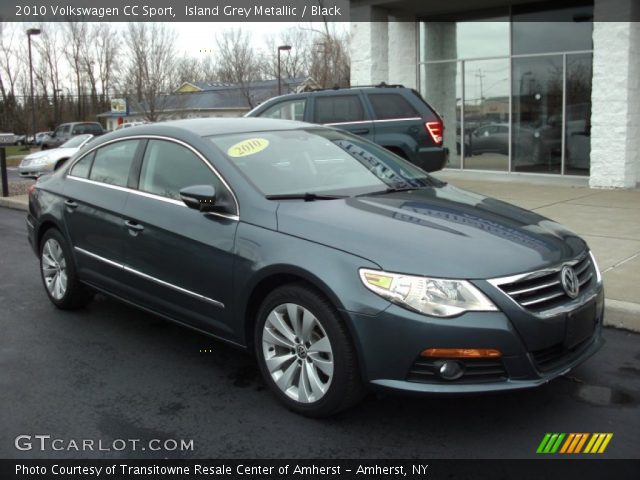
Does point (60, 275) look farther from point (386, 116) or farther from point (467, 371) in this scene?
point (386, 116)

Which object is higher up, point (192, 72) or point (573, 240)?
point (192, 72)

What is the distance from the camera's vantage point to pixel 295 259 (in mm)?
3430

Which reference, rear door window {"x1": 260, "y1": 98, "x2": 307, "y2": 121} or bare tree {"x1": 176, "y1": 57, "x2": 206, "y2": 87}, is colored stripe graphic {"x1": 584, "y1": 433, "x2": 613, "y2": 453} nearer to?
rear door window {"x1": 260, "y1": 98, "x2": 307, "y2": 121}

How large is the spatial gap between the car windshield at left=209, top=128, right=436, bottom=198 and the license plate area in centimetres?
144

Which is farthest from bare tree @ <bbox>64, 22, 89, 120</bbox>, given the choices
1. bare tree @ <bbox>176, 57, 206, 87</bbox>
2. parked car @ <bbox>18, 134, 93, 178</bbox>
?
parked car @ <bbox>18, 134, 93, 178</bbox>

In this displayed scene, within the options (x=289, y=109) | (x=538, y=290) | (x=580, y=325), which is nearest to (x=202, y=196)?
(x=538, y=290)

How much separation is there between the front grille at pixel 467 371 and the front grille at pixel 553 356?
0.68 feet

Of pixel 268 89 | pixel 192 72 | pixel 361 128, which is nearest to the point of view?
pixel 361 128

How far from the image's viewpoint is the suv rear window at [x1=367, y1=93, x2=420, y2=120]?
10.4m

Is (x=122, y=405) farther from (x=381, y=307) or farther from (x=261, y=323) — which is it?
(x=381, y=307)

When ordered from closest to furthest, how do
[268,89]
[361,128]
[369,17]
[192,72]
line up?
[361,128], [369,17], [268,89], [192,72]

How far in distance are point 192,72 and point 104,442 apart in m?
46.0
